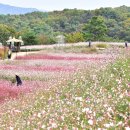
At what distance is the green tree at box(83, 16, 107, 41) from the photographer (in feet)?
228

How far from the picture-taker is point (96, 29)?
228 feet

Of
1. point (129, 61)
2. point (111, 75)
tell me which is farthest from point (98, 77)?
point (129, 61)

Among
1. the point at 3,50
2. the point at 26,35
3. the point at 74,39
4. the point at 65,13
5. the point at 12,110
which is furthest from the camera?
the point at 65,13

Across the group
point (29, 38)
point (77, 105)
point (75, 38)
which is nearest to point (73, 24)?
point (75, 38)

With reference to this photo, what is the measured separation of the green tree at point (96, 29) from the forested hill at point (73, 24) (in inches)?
31.2

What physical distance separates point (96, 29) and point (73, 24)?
86.0 feet

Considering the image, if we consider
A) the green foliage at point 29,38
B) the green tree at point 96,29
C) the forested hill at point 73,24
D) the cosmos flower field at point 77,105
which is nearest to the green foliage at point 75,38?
the forested hill at point 73,24

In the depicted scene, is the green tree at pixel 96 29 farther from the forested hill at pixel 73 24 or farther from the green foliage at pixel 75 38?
the green foliage at pixel 75 38

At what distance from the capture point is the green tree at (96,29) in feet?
228

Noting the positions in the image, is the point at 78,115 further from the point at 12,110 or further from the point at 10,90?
the point at 10,90

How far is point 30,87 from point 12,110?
621 centimetres

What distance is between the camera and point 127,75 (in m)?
13.8

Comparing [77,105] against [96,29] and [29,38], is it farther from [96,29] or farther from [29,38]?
[96,29]

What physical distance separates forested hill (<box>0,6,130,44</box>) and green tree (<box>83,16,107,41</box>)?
2.60 ft
